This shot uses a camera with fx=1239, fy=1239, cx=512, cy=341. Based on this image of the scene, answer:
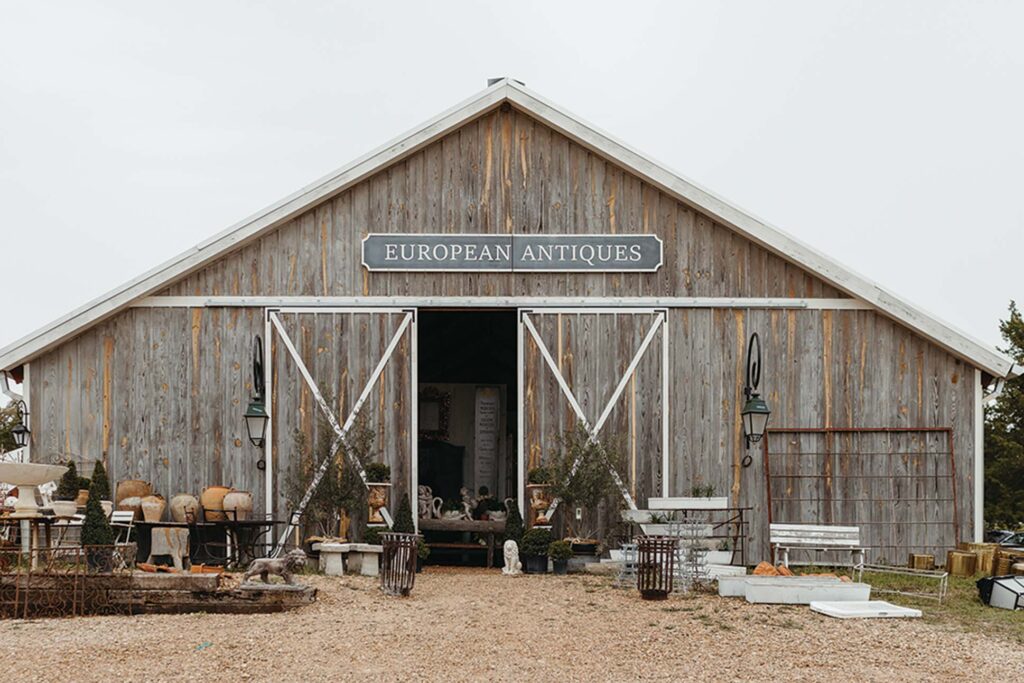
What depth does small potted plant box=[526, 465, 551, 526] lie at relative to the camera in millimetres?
15430

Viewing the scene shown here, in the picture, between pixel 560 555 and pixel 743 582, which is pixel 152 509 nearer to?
pixel 560 555

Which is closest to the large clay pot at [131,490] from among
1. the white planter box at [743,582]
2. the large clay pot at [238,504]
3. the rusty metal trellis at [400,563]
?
the large clay pot at [238,504]

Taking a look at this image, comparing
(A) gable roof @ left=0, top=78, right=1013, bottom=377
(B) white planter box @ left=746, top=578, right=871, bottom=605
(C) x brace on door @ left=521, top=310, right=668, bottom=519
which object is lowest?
(B) white planter box @ left=746, top=578, right=871, bottom=605

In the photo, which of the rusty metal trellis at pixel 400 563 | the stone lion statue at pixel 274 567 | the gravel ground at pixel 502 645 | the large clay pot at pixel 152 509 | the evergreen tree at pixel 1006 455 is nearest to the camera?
the gravel ground at pixel 502 645

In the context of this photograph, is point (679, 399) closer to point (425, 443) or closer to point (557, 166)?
point (557, 166)

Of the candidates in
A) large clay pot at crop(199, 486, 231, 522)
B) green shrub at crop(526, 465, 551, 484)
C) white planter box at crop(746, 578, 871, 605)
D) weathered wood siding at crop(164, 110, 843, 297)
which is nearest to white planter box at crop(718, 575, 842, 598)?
white planter box at crop(746, 578, 871, 605)

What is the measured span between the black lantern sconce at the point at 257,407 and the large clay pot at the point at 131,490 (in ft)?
4.66

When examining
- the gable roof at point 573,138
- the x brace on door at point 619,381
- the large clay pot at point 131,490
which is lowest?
the large clay pot at point 131,490

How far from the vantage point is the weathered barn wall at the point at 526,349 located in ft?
51.7

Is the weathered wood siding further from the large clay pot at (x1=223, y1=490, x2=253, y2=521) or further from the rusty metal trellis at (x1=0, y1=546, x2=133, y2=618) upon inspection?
the rusty metal trellis at (x1=0, y1=546, x2=133, y2=618)

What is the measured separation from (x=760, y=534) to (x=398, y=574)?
5.30 m

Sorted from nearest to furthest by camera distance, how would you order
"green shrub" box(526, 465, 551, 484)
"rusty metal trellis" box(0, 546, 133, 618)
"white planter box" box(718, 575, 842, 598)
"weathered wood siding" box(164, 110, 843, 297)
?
"rusty metal trellis" box(0, 546, 133, 618) → "white planter box" box(718, 575, 842, 598) → "green shrub" box(526, 465, 551, 484) → "weathered wood siding" box(164, 110, 843, 297)

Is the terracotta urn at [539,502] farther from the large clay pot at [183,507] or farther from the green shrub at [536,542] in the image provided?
the large clay pot at [183,507]

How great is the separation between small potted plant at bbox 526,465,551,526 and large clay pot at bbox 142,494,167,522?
453cm
